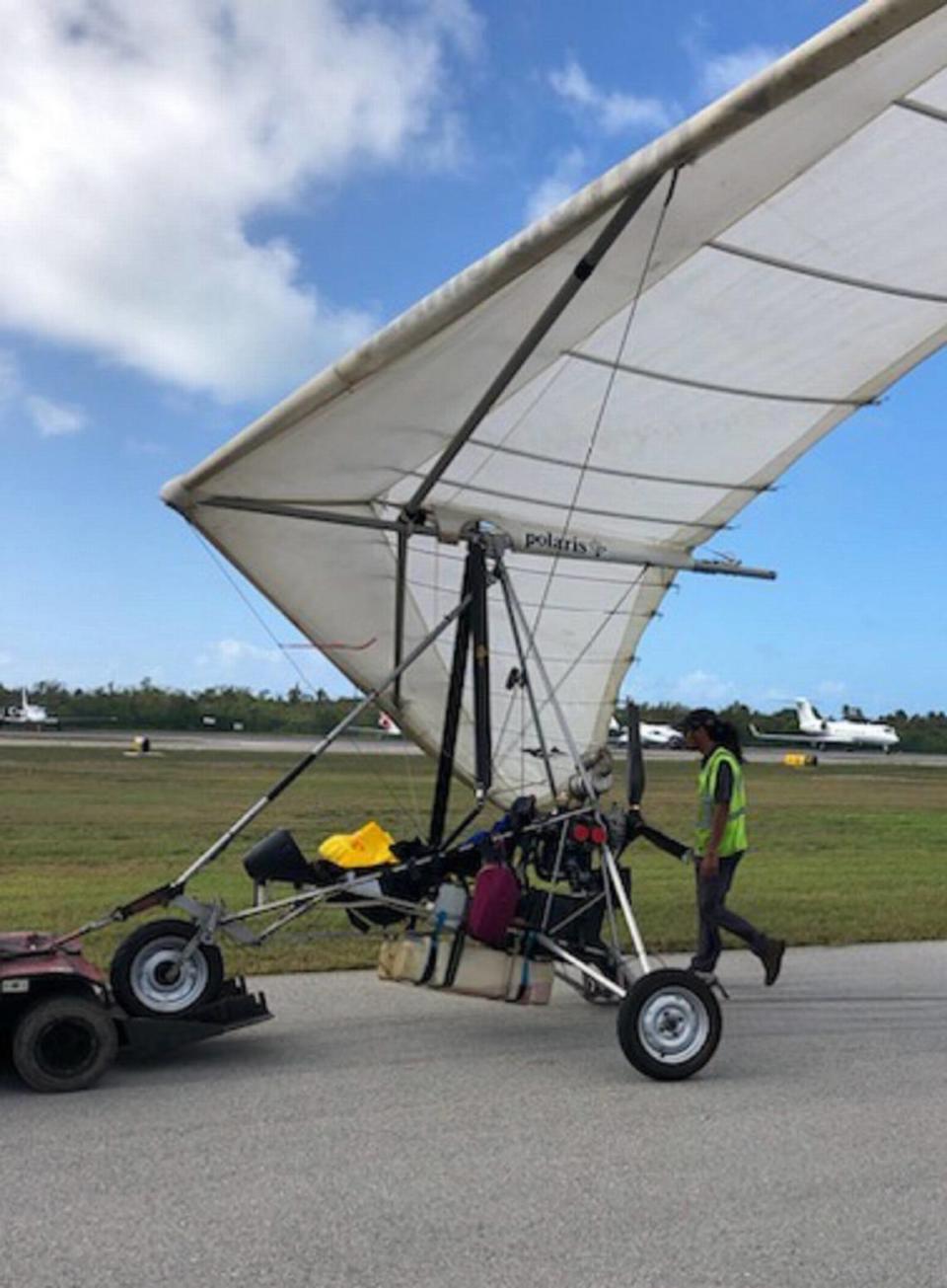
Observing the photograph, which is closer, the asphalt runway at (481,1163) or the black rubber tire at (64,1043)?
the asphalt runway at (481,1163)

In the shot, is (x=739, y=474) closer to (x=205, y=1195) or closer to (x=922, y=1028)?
(x=922, y=1028)

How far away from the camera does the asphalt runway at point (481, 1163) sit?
4.02m

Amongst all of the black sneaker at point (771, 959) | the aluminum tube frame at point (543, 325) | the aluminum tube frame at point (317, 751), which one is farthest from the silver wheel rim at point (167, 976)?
the black sneaker at point (771, 959)

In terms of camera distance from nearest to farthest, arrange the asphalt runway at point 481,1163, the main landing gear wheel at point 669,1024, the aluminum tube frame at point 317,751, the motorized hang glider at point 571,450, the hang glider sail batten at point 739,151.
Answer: the asphalt runway at point 481,1163
the hang glider sail batten at point 739,151
the motorized hang glider at point 571,450
the main landing gear wheel at point 669,1024
the aluminum tube frame at point 317,751

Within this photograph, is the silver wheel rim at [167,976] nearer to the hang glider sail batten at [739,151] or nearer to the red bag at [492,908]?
the red bag at [492,908]

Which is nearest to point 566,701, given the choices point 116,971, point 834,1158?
point 116,971

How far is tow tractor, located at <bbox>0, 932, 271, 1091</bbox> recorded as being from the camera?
5812 millimetres

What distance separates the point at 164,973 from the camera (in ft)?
21.8

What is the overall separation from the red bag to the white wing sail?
1860 mm

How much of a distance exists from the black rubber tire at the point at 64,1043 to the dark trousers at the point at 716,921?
382 cm

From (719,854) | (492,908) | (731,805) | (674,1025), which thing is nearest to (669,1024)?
(674,1025)

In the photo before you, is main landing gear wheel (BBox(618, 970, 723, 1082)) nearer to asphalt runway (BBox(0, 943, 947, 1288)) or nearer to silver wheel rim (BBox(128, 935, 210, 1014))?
asphalt runway (BBox(0, 943, 947, 1288))

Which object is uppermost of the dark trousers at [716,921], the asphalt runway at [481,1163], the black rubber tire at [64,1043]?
the dark trousers at [716,921]

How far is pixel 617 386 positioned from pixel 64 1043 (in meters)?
4.90
